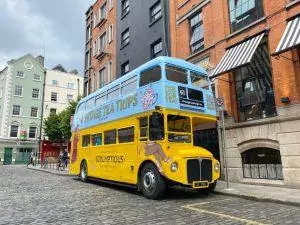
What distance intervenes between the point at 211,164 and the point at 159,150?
1.89 m

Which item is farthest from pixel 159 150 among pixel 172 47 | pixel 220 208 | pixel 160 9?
pixel 160 9

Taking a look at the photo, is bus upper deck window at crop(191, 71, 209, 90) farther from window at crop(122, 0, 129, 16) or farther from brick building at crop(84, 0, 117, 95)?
window at crop(122, 0, 129, 16)

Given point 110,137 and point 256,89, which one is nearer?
point 110,137

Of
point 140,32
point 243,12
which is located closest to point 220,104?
point 243,12

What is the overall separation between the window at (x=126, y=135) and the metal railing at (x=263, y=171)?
18.3 feet

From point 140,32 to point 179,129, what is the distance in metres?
14.0

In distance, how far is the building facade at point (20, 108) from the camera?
46.7 meters

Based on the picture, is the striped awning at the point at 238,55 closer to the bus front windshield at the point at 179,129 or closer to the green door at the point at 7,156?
the bus front windshield at the point at 179,129

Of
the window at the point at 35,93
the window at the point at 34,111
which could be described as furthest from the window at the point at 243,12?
the window at the point at 35,93

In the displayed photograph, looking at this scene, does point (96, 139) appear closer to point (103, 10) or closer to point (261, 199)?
point (261, 199)

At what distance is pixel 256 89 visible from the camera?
1340 cm

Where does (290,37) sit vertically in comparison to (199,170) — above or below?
above

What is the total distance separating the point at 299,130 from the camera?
35.9 feet

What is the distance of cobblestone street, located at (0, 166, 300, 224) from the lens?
6570 millimetres
